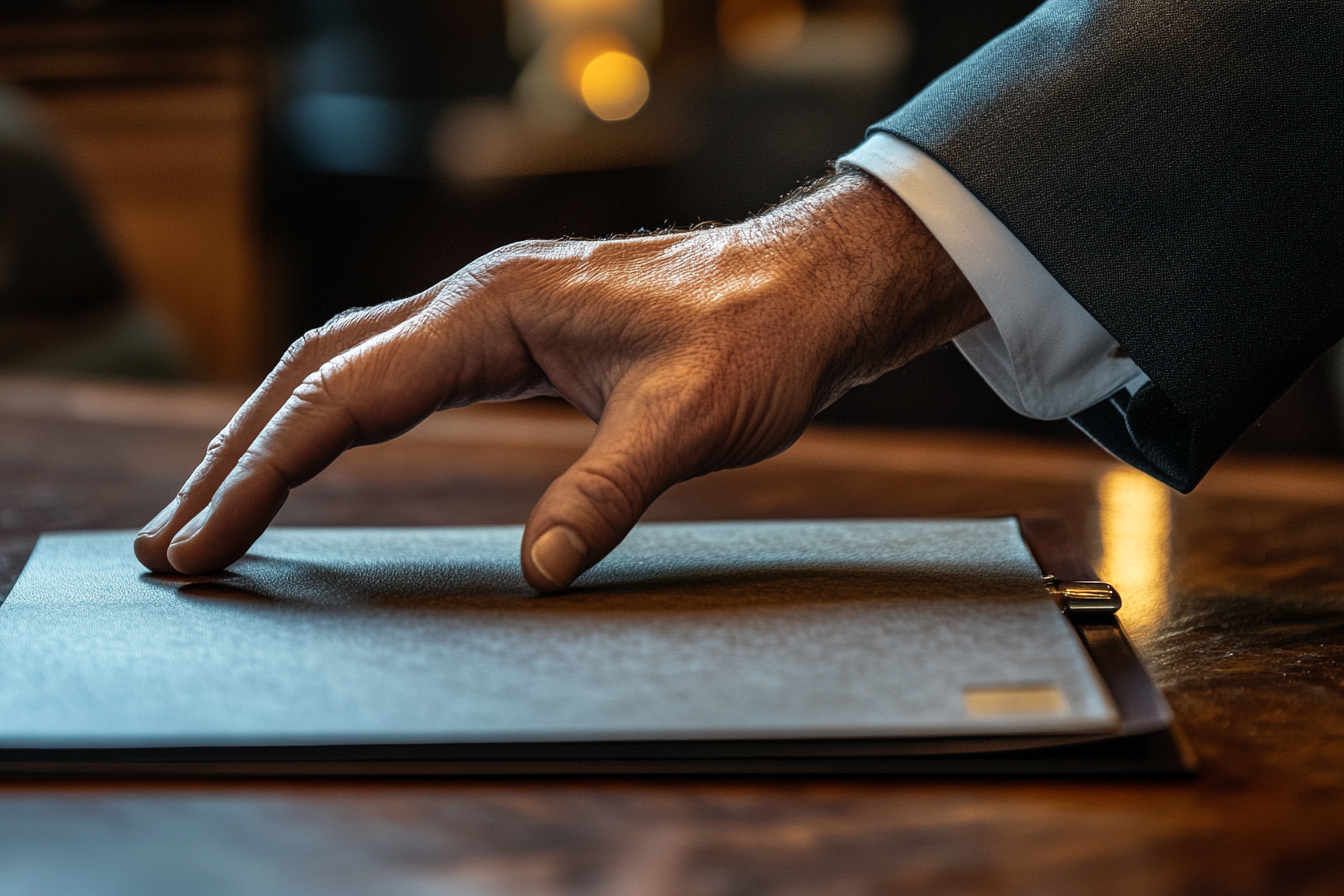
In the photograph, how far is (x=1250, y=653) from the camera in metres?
0.42

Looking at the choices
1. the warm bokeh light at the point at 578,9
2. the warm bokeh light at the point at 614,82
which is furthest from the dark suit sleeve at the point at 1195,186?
the warm bokeh light at the point at 578,9

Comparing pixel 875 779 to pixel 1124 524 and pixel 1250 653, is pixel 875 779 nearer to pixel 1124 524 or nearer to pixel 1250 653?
pixel 1250 653

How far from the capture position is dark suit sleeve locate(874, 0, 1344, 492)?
0.45m

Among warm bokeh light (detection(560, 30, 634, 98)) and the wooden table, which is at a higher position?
the wooden table

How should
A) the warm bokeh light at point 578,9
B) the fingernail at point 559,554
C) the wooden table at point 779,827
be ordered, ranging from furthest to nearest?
the warm bokeh light at point 578,9
the fingernail at point 559,554
the wooden table at point 779,827

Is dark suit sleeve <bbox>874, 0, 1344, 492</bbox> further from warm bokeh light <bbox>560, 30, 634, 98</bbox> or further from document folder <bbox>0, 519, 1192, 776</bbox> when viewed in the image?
warm bokeh light <bbox>560, 30, 634, 98</bbox>

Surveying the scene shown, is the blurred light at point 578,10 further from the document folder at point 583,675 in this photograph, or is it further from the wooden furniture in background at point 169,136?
the document folder at point 583,675

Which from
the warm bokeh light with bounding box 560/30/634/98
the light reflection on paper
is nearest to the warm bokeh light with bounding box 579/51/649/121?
the warm bokeh light with bounding box 560/30/634/98

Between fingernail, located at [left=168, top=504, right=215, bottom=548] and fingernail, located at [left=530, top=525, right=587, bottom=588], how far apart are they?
135 millimetres

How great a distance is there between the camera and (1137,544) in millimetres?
598

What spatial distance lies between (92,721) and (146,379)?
1.61 meters

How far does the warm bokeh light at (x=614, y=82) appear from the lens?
4793mm

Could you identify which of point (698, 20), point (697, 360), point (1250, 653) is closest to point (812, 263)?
point (697, 360)

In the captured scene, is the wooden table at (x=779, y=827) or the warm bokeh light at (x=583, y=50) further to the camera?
the warm bokeh light at (x=583, y=50)
